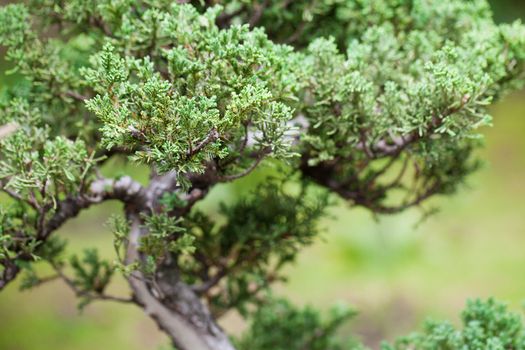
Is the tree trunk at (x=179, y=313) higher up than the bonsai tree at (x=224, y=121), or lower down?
lower down

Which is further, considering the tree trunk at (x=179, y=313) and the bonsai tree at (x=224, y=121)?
the tree trunk at (x=179, y=313)

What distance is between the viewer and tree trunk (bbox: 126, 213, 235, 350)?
5.62 ft

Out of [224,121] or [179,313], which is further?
[179,313]

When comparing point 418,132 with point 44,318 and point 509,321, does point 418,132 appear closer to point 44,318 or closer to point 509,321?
point 509,321

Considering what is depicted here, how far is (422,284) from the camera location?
4.39 metres

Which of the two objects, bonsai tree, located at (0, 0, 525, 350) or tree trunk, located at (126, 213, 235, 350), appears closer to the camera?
bonsai tree, located at (0, 0, 525, 350)

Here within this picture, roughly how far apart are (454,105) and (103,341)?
3.23 m

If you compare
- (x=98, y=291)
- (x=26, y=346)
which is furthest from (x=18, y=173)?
(x=26, y=346)

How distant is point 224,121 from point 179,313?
0.73 metres

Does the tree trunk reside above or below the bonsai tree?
below

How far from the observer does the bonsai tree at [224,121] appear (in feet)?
4.11

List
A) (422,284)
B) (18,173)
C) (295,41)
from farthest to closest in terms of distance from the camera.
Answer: (422,284) < (295,41) < (18,173)

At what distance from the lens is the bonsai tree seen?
1.25 metres

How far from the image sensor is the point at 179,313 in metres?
1.75
